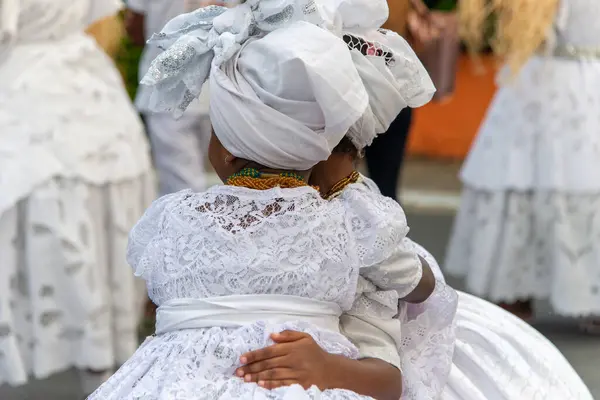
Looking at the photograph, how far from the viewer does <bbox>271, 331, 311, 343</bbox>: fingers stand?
60.9 inches

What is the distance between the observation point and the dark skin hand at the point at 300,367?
5.03ft

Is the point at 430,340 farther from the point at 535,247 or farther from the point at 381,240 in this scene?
the point at 535,247

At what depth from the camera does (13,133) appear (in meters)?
2.78

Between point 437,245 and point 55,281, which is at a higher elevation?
point 55,281

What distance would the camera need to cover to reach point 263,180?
1.63 metres

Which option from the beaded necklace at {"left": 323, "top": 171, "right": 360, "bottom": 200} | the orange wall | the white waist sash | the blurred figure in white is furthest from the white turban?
the orange wall

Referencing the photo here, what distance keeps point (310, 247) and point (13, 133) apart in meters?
1.47

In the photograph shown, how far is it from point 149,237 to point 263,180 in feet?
0.87

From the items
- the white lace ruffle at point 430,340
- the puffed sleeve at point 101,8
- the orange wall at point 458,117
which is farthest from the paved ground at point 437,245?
the white lace ruffle at point 430,340

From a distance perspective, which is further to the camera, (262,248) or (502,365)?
(502,365)

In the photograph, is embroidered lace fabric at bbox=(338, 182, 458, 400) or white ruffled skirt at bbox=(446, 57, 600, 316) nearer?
embroidered lace fabric at bbox=(338, 182, 458, 400)

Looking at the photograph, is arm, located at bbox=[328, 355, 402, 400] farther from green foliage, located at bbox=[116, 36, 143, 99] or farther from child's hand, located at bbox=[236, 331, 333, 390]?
green foliage, located at bbox=[116, 36, 143, 99]

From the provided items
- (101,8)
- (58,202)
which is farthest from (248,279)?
(101,8)

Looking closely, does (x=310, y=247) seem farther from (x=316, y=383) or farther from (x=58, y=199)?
(x=58, y=199)
